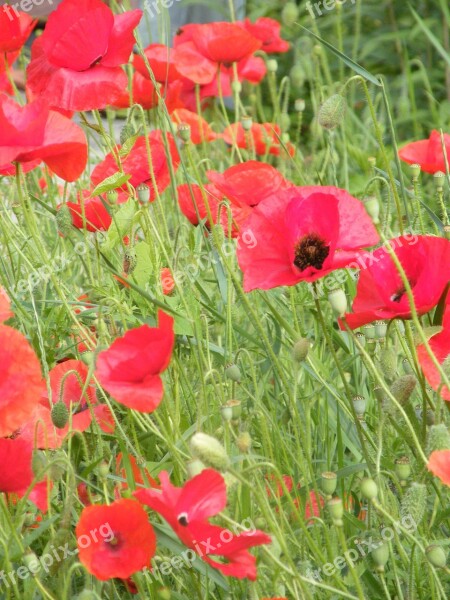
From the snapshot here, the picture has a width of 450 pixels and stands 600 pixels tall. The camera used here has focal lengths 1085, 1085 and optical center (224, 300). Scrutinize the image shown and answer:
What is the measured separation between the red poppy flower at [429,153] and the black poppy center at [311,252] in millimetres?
544

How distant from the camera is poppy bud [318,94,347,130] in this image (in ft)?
3.65

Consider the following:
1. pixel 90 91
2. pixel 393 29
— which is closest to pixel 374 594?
pixel 90 91

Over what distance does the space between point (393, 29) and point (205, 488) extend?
2975 mm

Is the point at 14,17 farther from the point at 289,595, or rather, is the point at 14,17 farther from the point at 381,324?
the point at 289,595

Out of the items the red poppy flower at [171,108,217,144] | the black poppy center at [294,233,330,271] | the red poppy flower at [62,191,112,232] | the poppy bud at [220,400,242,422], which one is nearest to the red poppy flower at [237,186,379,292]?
the black poppy center at [294,233,330,271]

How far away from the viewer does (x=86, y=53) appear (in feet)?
4.02

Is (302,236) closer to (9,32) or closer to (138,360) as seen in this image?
(138,360)

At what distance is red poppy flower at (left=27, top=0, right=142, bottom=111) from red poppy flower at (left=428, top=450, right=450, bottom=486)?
600mm

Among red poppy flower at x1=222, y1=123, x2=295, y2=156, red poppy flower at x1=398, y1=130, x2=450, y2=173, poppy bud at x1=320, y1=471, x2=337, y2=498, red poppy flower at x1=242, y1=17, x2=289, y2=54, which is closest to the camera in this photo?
poppy bud at x1=320, y1=471, x2=337, y2=498

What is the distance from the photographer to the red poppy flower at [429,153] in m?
1.47

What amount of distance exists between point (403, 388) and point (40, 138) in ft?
1.33

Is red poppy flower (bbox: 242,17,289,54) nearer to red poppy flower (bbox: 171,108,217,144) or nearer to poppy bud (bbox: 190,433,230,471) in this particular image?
red poppy flower (bbox: 171,108,217,144)

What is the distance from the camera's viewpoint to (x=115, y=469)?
1.23m

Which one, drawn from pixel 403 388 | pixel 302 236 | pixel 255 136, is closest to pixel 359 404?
pixel 403 388
